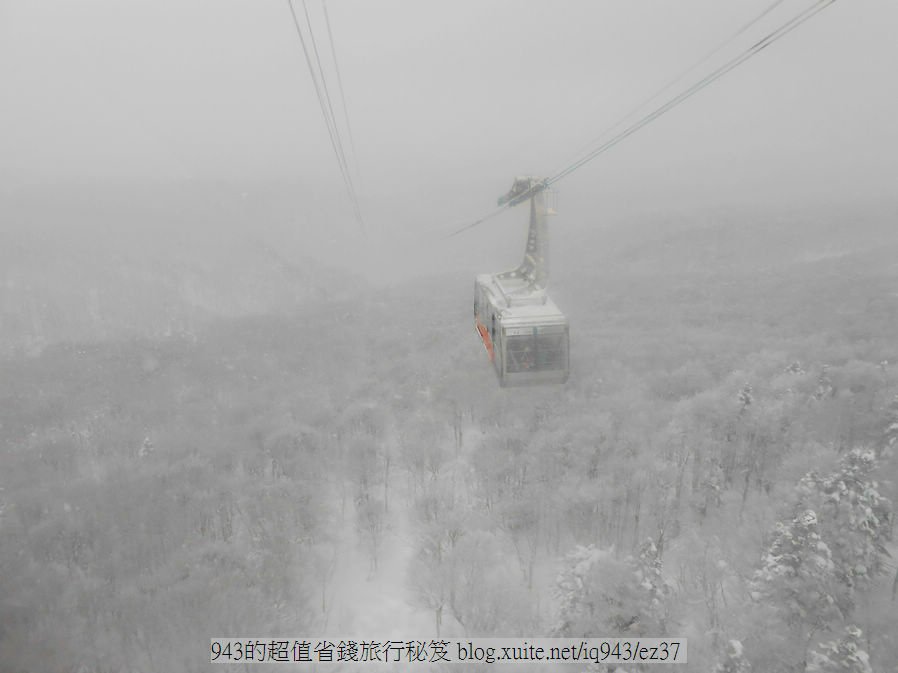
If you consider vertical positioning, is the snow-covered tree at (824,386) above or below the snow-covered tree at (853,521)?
above

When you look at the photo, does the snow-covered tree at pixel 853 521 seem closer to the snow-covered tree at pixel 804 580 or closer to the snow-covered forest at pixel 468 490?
the snow-covered forest at pixel 468 490

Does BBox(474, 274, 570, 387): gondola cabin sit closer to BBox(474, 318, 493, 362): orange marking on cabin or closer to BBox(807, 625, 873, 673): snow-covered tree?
BBox(474, 318, 493, 362): orange marking on cabin

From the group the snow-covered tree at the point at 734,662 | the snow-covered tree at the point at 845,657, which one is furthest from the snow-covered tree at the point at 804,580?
the snow-covered tree at the point at 734,662

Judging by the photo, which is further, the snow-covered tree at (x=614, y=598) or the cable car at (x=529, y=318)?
the cable car at (x=529, y=318)

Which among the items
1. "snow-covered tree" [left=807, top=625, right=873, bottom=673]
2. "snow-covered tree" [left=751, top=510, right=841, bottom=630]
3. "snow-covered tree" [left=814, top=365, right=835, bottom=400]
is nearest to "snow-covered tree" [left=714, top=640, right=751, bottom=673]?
"snow-covered tree" [left=807, top=625, right=873, bottom=673]

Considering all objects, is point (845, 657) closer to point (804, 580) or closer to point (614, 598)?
point (804, 580)

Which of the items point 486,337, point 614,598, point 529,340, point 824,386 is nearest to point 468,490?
point 486,337

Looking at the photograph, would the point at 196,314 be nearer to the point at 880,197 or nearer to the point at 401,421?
the point at 401,421
